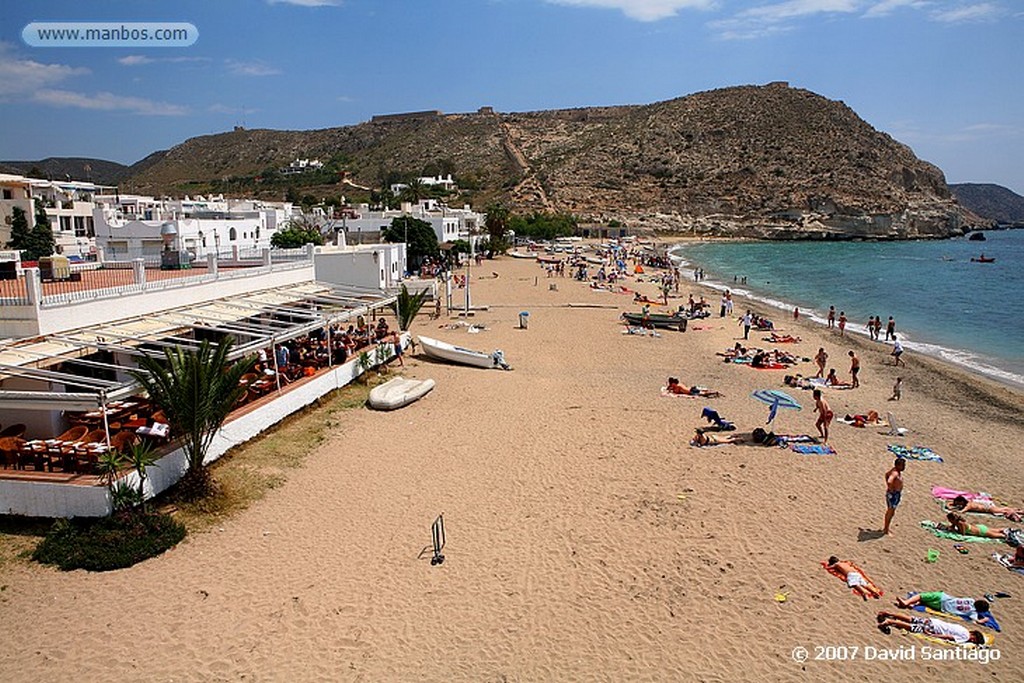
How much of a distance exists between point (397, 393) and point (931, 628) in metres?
10.5

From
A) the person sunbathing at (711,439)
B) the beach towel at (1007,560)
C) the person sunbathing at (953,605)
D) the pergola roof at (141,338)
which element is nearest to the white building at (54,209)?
the pergola roof at (141,338)

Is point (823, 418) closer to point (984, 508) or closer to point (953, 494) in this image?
point (953, 494)

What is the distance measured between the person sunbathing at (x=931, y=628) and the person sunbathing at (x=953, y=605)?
26 centimetres

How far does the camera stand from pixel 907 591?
322 inches

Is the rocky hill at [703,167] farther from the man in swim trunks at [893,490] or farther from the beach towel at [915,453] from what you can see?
the man in swim trunks at [893,490]

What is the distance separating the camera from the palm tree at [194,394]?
29.9ft

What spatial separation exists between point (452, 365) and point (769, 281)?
1489 inches

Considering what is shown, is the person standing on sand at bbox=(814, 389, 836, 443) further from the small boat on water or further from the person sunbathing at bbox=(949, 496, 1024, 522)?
the small boat on water

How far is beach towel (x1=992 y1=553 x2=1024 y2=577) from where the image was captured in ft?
28.7

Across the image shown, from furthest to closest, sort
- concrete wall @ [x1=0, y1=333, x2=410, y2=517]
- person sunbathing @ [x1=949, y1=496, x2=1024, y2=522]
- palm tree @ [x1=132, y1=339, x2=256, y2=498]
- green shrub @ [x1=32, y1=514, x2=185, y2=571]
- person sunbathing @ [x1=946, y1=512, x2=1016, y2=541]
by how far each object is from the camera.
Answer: person sunbathing @ [x1=949, y1=496, x2=1024, y2=522], person sunbathing @ [x1=946, y1=512, x2=1016, y2=541], palm tree @ [x1=132, y1=339, x2=256, y2=498], concrete wall @ [x1=0, y1=333, x2=410, y2=517], green shrub @ [x1=32, y1=514, x2=185, y2=571]

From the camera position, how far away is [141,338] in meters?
11.5

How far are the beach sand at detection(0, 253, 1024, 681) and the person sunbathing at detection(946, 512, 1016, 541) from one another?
403 millimetres

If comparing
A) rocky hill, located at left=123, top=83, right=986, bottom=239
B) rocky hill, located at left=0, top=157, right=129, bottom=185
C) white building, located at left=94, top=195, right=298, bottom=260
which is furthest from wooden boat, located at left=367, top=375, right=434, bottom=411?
rocky hill, located at left=0, top=157, right=129, bottom=185

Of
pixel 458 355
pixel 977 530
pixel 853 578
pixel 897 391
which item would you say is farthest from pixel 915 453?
pixel 458 355
